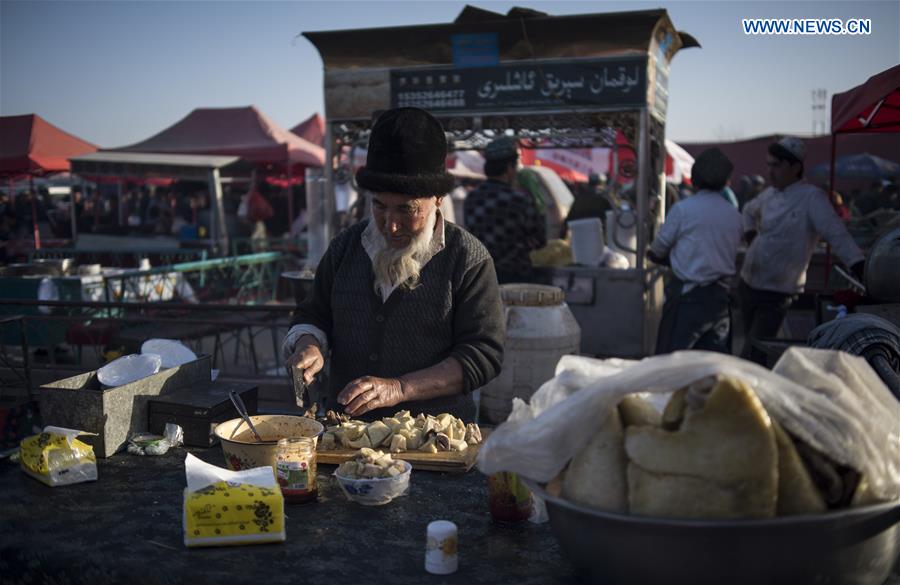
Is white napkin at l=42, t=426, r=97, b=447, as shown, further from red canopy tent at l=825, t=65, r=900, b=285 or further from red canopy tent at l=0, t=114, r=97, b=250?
red canopy tent at l=0, t=114, r=97, b=250

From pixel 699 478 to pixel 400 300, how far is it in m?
1.60

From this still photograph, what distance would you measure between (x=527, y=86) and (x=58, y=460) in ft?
20.2

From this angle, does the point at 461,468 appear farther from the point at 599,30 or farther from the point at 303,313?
the point at 599,30

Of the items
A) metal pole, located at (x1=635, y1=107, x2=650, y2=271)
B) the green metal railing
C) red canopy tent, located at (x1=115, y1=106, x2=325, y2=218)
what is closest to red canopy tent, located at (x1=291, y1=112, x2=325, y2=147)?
red canopy tent, located at (x1=115, y1=106, x2=325, y2=218)

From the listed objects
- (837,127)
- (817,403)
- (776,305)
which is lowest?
(776,305)

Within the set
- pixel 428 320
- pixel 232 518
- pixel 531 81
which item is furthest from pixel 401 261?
pixel 531 81

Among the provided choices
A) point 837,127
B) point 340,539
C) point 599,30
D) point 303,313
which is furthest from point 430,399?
point 599,30

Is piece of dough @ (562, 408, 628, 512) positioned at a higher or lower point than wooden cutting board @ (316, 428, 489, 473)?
higher

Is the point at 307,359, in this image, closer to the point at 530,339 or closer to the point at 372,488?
the point at 372,488

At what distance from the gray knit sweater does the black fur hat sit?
294mm

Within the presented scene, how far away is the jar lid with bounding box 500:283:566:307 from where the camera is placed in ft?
18.6

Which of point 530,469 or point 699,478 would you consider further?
point 530,469

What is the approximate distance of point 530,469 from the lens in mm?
1553

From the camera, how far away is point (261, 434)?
2.40 metres
